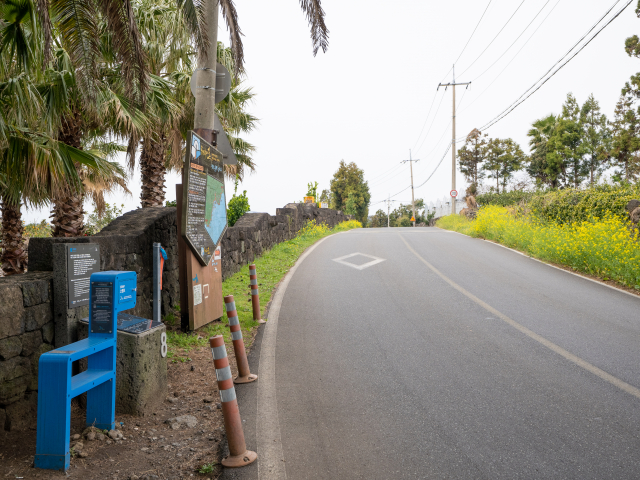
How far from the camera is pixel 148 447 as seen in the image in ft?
12.1

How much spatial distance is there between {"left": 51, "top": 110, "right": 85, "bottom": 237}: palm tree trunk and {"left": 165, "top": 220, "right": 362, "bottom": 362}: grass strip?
450 centimetres

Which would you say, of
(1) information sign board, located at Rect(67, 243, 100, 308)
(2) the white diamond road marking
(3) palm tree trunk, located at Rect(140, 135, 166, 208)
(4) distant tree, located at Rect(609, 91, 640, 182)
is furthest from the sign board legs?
(4) distant tree, located at Rect(609, 91, 640, 182)

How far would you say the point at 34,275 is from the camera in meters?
4.22

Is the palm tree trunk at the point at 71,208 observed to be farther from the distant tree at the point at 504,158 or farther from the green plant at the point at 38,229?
the distant tree at the point at 504,158

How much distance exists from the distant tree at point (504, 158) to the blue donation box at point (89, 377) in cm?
4861

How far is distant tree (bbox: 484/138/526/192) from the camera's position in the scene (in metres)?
47.1

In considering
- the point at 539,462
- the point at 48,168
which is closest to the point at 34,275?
the point at 48,168

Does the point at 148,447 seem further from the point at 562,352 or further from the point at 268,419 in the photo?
the point at 562,352

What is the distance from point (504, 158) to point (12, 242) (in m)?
46.7


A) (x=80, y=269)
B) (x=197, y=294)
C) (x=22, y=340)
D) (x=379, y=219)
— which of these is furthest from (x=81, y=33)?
(x=379, y=219)

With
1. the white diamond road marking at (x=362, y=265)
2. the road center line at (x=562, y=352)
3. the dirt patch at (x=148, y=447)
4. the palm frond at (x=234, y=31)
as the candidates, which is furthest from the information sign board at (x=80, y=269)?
the white diamond road marking at (x=362, y=265)

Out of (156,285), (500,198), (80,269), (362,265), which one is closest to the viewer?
(80,269)

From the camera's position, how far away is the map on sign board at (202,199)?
611cm

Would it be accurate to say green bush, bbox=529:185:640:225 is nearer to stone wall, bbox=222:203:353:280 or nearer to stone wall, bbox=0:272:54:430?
stone wall, bbox=222:203:353:280
